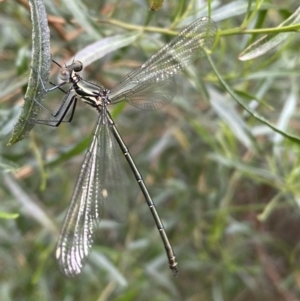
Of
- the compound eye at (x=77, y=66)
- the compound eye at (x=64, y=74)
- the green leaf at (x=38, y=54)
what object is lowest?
the green leaf at (x=38, y=54)

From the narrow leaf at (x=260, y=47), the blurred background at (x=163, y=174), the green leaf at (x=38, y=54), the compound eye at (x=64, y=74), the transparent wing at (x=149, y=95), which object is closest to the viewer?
the green leaf at (x=38, y=54)

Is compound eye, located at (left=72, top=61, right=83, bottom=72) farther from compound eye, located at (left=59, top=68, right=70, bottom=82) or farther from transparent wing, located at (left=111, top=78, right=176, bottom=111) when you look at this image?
transparent wing, located at (left=111, top=78, right=176, bottom=111)

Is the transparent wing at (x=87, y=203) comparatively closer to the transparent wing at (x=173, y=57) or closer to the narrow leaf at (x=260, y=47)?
the transparent wing at (x=173, y=57)

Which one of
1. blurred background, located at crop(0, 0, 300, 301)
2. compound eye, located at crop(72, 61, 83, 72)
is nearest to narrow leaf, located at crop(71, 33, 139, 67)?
compound eye, located at crop(72, 61, 83, 72)

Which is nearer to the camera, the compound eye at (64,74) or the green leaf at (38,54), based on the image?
the green leaf at (38,54)

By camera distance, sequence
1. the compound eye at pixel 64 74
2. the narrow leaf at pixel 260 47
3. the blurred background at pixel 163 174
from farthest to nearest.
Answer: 1. the blurred background at pixel 163 174
2. the compound eye at pixel 64 74
3. the narrow leaf at pixel 260 47

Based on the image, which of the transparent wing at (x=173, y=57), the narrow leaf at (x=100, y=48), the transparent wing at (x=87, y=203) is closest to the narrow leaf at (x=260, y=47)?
the transparent wing at (x=173, y=57)

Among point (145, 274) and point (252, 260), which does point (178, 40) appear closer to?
point (145, 274)
